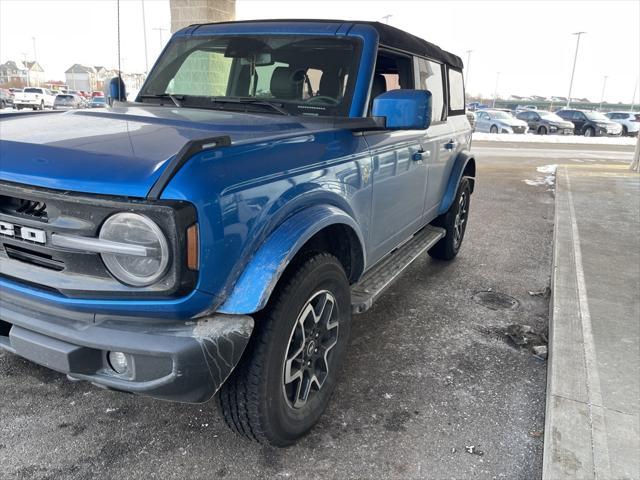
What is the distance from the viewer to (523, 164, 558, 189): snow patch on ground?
1052 centimetres

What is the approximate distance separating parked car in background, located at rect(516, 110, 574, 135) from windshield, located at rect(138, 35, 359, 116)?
27.7 m

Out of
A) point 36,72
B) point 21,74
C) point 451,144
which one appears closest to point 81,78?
point 21,74

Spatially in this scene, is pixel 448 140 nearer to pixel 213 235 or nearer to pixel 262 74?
pixel 262 74

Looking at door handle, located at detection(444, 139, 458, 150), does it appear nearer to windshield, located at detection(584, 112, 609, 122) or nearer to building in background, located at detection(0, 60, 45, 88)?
windshield, located at detection(584, 112, 609, 122)

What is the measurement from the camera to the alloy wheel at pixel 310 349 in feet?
7.52

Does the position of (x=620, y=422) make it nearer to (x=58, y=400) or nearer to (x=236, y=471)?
(x=236, y=471)

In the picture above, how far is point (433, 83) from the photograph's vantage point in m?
4.14

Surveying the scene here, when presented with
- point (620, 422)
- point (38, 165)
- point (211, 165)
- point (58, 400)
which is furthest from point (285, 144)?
point (620, 422)

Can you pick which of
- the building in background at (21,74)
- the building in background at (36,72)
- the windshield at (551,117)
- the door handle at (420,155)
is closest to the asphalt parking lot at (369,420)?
the door handle at (420,155)

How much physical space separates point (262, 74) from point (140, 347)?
2051 millimetres

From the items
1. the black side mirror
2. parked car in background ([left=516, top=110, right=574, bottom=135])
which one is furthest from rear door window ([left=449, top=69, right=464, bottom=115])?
parked car in background ([left=516, top=110, right=574, bottom=135])

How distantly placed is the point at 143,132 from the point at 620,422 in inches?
103

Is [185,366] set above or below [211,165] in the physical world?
below

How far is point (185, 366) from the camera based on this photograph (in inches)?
69.3
